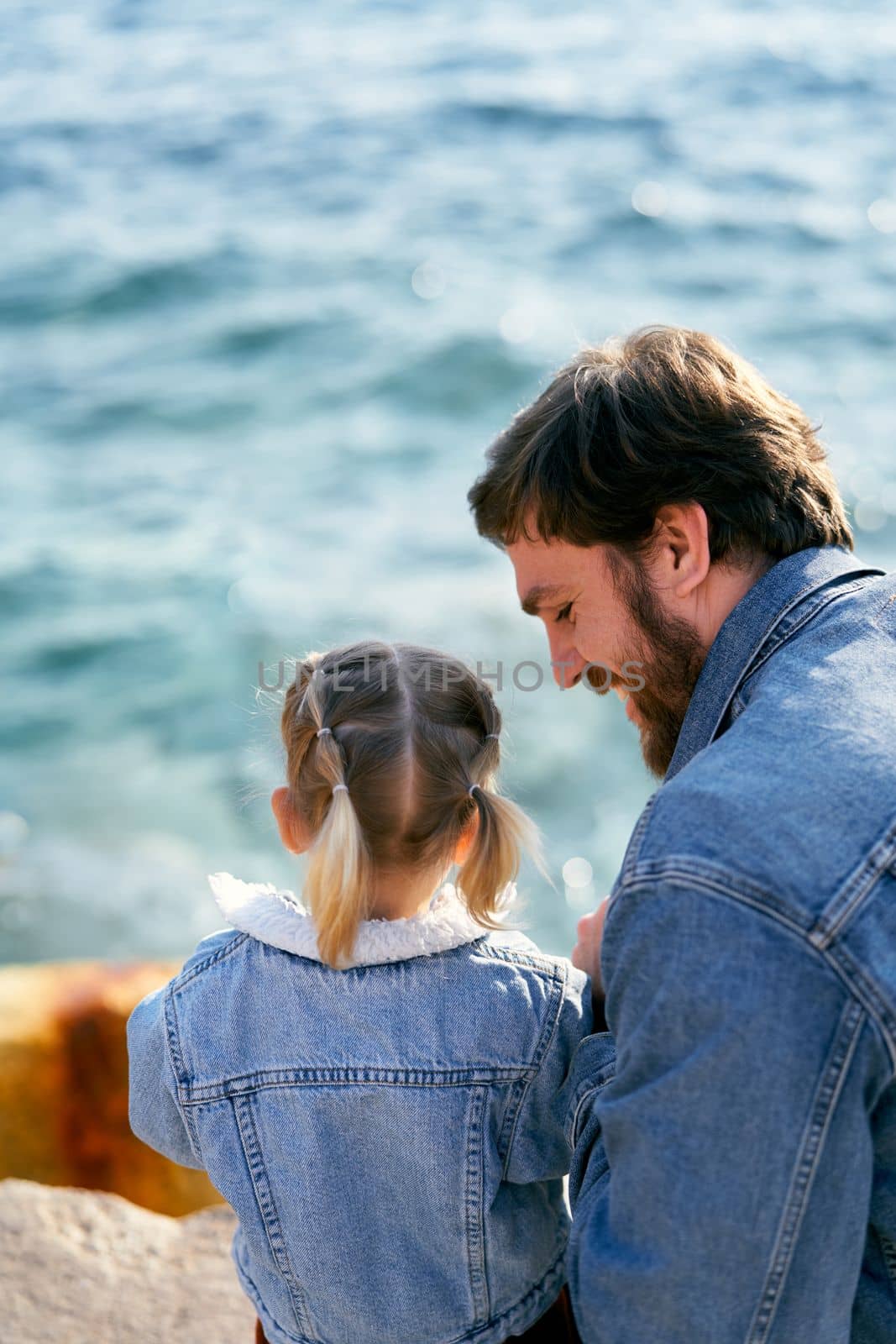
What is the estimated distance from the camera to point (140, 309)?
26.9 feet

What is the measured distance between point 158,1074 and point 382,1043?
0.30 metres

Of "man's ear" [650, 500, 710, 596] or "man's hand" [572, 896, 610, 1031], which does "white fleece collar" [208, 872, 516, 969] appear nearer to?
"man's hand" [572, 896, 610, 1031]

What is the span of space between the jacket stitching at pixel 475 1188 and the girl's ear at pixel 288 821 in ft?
1.30

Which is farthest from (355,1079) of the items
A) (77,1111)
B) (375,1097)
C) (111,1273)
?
(77,1111)

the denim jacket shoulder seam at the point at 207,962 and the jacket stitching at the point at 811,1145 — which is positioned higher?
the denim jacket shoulder seam at the point at 207,962

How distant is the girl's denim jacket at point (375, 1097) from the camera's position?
5.25 feet

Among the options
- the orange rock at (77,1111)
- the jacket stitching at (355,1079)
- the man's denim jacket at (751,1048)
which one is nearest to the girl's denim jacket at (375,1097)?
the jacket stitching at (355,1079)

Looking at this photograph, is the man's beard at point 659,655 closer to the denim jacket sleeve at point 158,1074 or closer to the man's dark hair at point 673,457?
the man's dark hair at point 673,457

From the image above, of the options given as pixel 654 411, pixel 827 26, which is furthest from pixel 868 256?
pixel 654 411

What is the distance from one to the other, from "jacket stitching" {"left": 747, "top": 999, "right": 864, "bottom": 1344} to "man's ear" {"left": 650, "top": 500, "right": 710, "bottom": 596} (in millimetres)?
814

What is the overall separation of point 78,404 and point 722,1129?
6.94 meters

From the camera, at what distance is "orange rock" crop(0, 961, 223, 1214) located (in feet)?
8.41

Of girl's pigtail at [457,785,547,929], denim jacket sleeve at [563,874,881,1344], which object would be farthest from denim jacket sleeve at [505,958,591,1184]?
denim jacket sleeve at [563,874,881,1344]

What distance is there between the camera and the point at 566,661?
2092 mm
